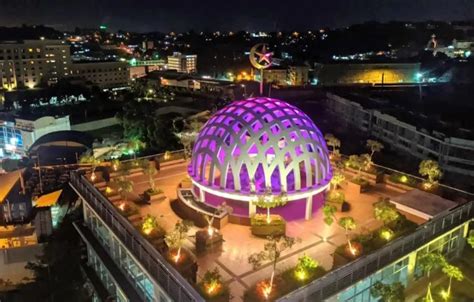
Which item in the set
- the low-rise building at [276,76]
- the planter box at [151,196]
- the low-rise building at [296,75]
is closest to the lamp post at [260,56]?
the planter box at [151,196]

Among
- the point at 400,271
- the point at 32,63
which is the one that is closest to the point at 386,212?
the point at 400,271

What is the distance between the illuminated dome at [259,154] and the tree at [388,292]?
25.2 ft

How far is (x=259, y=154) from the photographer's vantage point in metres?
24.5

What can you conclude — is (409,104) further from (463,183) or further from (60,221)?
(60,221)

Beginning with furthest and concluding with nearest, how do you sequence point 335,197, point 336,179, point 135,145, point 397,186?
1. point 135,145
2. point 397,186
3. point 336,179
4. point 335,197

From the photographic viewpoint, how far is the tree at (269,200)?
22953 millimetres

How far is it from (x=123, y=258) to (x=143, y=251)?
13.4 feet

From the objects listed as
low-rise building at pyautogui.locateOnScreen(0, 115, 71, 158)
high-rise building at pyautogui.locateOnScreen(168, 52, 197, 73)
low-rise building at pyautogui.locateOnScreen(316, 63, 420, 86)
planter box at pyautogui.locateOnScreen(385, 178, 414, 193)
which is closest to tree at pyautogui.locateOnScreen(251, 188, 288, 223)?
planter box at pyautogui.locateOnScreen(385, 178, 414, 193)

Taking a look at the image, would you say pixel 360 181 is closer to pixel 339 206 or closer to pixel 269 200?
pixel 339 206

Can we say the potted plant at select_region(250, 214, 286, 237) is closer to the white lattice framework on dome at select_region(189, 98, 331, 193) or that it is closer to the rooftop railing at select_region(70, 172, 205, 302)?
the white lattice framework on dome at select_region(189, 98, 331, 193)

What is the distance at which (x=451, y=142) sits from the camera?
4312 centimetres

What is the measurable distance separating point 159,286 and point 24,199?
813 inches

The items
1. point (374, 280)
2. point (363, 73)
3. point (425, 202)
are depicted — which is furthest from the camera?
point (363, 73)

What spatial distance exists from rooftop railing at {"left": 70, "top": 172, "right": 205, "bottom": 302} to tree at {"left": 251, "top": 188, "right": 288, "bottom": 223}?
22.2 ft
